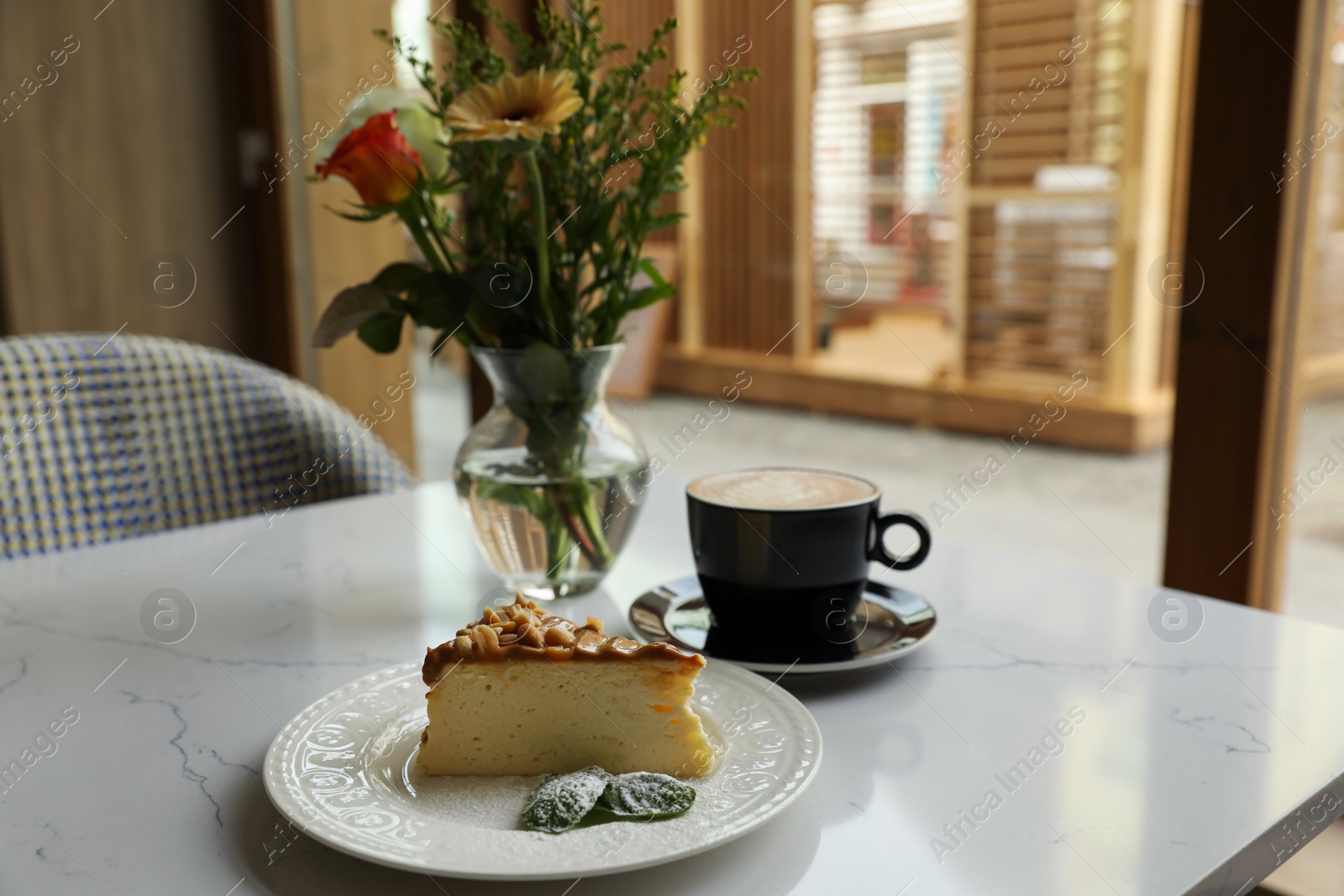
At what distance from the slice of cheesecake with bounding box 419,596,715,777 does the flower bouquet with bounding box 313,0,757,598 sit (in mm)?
272

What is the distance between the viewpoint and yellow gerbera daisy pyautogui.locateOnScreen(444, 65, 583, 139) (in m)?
0.71

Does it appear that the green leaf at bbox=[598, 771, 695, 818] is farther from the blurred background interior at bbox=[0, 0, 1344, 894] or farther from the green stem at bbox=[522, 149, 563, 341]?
the blurred background interior at bbox=[0, 0, 1344, 894]

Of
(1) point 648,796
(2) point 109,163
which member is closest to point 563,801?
(1) point 648,796

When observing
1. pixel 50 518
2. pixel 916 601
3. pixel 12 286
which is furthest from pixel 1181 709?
pixel 12 286

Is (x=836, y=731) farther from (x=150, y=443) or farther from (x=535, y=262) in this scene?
(x=150, y=443)

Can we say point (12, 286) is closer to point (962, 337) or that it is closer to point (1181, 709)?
point (1181, 709)

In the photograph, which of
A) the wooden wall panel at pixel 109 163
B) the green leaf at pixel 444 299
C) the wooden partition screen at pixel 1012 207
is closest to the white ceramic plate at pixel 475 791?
the green leaf at pixel 444 299

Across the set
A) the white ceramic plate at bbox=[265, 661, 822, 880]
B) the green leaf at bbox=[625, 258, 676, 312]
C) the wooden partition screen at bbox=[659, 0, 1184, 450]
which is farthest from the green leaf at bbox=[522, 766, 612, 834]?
the wooden partition screen at bbox=[659, 0, 1184, 450]

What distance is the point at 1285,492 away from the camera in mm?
1307

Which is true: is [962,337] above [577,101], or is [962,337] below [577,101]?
below

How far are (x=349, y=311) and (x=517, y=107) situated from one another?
0.19m

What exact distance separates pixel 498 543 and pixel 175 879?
377mm

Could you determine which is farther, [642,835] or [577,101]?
[577,101]

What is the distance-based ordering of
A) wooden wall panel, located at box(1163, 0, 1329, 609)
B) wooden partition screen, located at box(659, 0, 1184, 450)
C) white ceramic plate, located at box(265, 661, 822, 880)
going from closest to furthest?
white ceramic plate, located at box(265, 661, 822, 880), wooden wall panel, located at box(1163, 0, 1329, 609), wooden partition screen, located at box(659, 0, 1184, 450)
